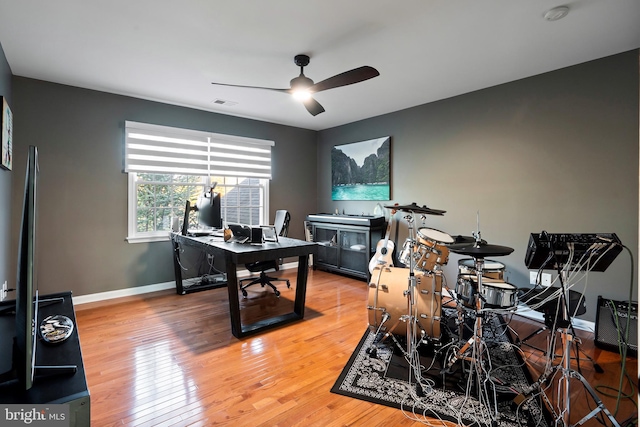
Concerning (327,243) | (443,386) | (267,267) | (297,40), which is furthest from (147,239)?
(443,386)

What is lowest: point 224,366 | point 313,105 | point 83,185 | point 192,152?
point 224,366

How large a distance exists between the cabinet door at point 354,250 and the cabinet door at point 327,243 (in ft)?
0.42

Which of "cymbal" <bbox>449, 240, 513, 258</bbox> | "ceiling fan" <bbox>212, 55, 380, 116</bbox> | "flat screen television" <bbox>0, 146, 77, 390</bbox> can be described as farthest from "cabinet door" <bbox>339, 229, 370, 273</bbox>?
"flat screen television" <bbox>0, 146, 77, 390</bbox>

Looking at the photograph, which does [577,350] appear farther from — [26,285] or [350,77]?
[26,285]

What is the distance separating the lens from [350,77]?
2.46 metres

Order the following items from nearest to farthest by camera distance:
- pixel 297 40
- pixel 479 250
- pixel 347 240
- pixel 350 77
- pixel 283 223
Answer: pixel 479 250
pixel 350 77
pixel 297 40
pixel 283 223
pixel 347 240

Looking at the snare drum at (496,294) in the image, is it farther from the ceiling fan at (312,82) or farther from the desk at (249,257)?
the ceiling fan at (312,82)

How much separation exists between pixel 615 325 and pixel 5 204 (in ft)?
18.2

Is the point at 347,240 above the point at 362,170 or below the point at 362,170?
below

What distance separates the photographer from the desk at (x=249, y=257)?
2775mm

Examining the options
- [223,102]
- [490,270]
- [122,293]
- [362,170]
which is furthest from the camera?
[362,170]

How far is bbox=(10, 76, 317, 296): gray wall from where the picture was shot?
3.40 m

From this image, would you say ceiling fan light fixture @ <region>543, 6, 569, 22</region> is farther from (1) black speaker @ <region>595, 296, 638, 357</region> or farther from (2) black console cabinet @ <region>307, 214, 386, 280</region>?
(2) black console cabinet @ <region>307, 214, 386, 280</region>

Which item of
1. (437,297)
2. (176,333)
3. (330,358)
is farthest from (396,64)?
(176,333)
